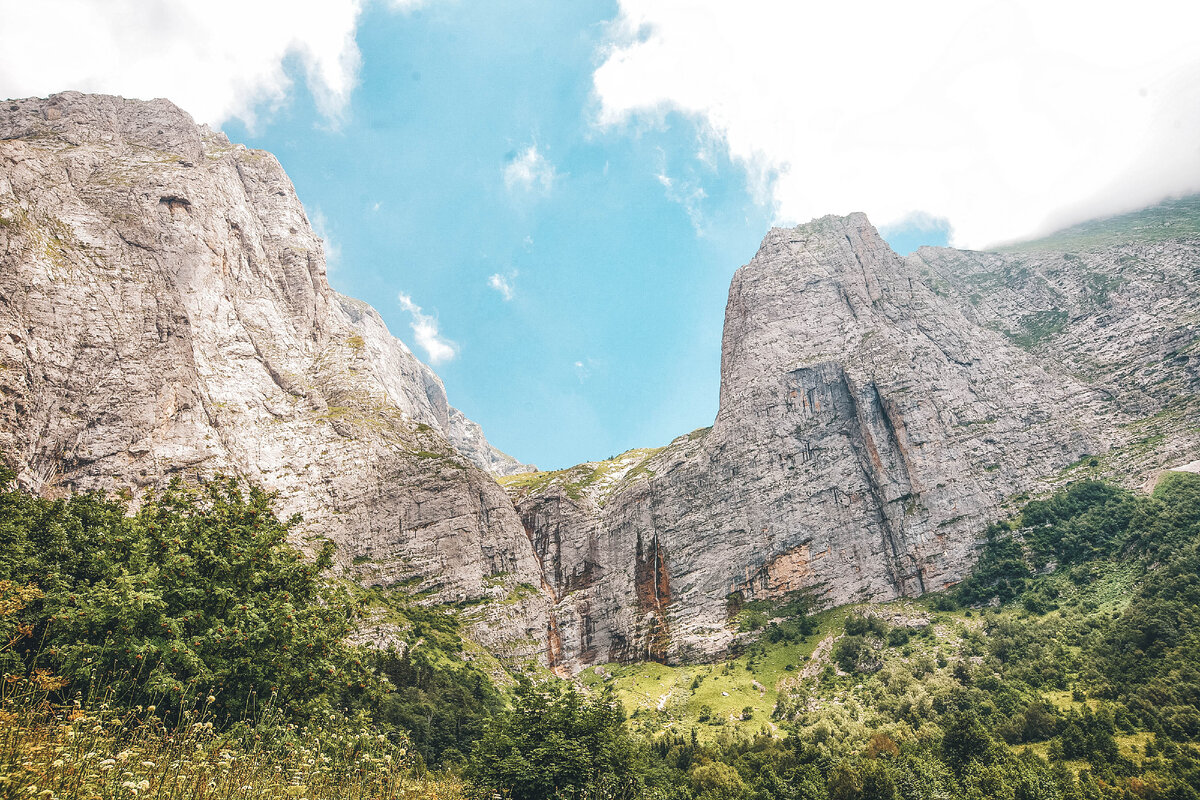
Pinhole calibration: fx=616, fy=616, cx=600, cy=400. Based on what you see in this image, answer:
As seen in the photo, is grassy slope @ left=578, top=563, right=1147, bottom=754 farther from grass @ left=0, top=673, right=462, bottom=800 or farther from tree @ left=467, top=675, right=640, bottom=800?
grass @ left=0, top=673, right=462, bottom=800

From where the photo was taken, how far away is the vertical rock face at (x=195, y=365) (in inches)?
3499

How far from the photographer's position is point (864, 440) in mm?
128000

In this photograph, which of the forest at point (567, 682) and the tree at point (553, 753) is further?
the tree at point (553, 753)

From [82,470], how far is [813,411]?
129 m

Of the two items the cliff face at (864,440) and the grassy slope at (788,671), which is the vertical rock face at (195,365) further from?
the grassy slope at (788,671)

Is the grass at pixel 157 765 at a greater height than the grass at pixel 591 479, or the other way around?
the grass at pixel 591 479

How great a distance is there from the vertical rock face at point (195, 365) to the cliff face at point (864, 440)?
26.2m

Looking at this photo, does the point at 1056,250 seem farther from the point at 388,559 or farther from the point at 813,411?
the point at 388,559

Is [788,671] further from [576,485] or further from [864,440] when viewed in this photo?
[576,485]

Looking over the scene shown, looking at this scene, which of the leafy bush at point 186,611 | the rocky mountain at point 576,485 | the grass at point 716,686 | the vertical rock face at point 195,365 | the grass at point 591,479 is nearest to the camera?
the leafy bush at point 186,611

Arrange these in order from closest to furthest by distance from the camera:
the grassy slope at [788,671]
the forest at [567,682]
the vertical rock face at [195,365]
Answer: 1. the forest at [567,682]
2. the vertical rock face at [195,365]
3. the grassy slope at [788,671]

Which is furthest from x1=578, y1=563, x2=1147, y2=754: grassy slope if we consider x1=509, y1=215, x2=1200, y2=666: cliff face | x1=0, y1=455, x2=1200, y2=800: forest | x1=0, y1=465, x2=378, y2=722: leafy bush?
x1=0, y1=465, x2=378, y2=722: leafy bush

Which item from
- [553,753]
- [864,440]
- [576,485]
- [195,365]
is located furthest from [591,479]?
[553,753]

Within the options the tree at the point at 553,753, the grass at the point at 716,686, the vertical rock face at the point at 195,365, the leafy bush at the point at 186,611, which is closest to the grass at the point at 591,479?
the vertical rock face at the point at 195,365
